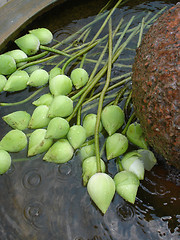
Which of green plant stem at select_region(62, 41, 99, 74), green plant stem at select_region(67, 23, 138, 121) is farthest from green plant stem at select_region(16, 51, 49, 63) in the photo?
green plant stem at select_region(67, 23, 138, 121)

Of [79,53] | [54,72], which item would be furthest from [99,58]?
[54,72]

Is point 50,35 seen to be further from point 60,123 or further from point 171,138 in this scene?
point 171,138

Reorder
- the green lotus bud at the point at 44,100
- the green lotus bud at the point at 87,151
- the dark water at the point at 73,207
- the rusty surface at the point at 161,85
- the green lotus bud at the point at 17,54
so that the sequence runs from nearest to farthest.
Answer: the rusty surface at the point at 161,85 < the dark water at the point at 73,207 < the green lotus bud at the point at 87,151 < the green lotus bud at the point at 44,100 < the green lotus bud at the point at 17,54

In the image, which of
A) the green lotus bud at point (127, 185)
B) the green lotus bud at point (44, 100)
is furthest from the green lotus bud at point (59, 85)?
the green lotus bud at point (127, 185)

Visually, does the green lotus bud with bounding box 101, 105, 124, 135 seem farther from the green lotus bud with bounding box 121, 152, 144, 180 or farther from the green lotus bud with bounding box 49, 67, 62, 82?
the green lotus bud with bounding box 49, 67, 62, 82

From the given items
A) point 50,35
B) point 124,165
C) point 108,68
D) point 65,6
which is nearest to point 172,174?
point 124,165

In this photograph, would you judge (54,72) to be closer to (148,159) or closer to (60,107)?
(60,107)

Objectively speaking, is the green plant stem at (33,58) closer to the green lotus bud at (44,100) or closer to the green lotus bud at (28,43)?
the green lotus bud at (28,43)
